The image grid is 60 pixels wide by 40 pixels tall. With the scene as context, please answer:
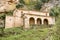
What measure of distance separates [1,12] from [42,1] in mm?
19325

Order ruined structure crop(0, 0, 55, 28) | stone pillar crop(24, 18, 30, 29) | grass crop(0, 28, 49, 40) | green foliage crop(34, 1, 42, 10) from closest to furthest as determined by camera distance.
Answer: grass crop(0, 28, 49, 40), stone pillar crop(24, 18, 30, 29), ruined structure crop(0, 0, 55, 28), green foliage crop(34, 1, 42, 10)

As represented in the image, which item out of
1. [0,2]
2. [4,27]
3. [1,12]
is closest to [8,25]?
[4,27]

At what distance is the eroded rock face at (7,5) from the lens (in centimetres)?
4442

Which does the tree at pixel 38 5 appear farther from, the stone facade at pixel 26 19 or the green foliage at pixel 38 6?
the stone facade at pixel 26 19

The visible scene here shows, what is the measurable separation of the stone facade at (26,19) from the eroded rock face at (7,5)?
521 cm

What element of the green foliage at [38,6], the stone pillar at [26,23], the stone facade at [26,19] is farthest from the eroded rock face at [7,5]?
the green foliage at [38,6]

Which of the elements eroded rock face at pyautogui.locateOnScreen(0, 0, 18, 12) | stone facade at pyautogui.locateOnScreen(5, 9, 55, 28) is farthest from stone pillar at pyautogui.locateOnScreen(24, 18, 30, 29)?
eroded rock face at pyautogui.locateOnScreen(0, 0, 18, 12)

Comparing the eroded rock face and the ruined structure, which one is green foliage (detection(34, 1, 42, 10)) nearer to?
the eroded rock face

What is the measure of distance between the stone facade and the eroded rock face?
521 cm

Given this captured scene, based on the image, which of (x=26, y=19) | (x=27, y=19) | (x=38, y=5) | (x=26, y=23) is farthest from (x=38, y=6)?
(x=26, y=23)

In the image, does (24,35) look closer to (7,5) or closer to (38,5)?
(7,5)

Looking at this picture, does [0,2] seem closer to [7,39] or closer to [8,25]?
[8,25]

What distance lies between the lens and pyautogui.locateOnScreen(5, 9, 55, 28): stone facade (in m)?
37.3

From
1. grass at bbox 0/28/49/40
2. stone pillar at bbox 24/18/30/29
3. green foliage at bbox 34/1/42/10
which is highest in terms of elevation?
green foliage at bbox 34/1/42/10
